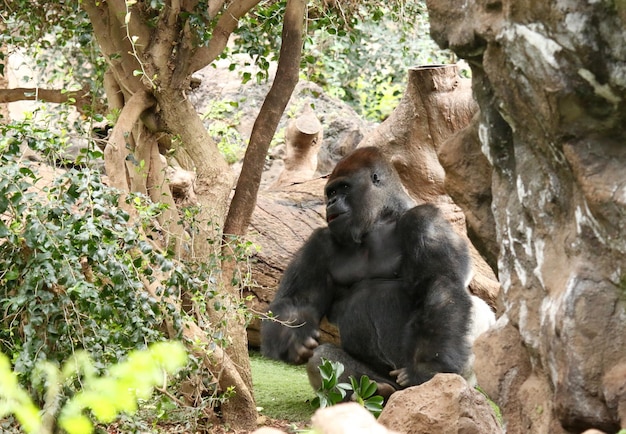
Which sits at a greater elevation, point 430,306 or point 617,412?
point 430,306

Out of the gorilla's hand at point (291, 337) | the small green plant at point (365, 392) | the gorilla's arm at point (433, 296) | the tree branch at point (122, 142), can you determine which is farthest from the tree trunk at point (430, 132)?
the tree branch at point (122, 142)

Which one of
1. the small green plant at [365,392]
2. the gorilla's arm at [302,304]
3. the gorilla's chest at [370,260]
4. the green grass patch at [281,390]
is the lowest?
the green grass patch at [281,390]

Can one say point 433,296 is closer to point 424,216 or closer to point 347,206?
point 424,216

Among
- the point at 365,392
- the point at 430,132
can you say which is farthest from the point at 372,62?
the point at 365,392

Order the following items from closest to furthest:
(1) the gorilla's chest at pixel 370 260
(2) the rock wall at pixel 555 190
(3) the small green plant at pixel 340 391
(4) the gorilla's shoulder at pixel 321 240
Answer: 1. (2) the rock wall at pixel 555 190
2. (3) the small green plant at pixel 340 391
3. (1) the gorilla's chest at pixel 370 260
4. (4) the gorilla's shoulder at pixel 321 240

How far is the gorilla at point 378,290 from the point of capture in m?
4.55

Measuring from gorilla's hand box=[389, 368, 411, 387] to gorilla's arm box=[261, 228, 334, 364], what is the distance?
0.44 meters

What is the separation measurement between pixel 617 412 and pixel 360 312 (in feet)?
9.27

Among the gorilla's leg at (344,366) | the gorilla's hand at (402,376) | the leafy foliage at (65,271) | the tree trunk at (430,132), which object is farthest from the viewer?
the tree trunk at (430,132)

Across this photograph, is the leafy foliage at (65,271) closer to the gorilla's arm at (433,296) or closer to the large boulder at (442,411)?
the large boulder at (442,411)

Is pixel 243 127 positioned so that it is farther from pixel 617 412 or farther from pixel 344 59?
pixel 617 412

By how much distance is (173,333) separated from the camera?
3627 mm

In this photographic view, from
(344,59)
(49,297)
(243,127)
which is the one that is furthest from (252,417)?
(344,59)

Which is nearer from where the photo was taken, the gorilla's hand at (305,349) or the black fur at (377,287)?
the black fur at (377,287)
